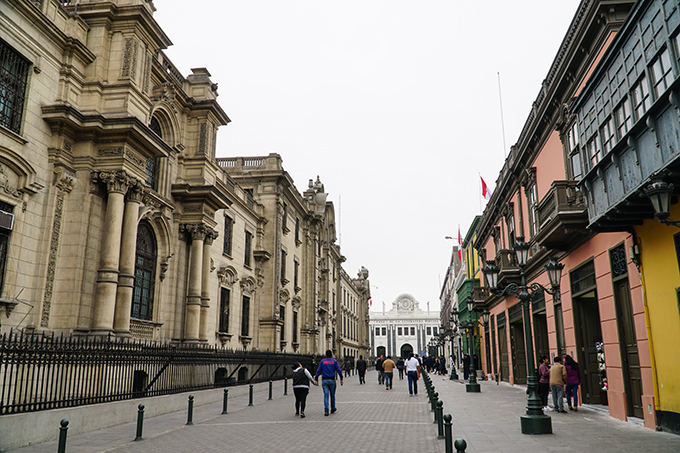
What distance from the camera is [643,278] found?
34.6ft

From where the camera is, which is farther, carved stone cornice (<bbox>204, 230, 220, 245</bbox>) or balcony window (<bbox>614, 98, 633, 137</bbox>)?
carved stone cornice (<bbox>204, 230, 220, 245</bbox>)

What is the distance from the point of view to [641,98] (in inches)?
360

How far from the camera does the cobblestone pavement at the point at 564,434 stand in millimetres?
8664

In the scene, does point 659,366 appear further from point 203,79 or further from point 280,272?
point 280,272

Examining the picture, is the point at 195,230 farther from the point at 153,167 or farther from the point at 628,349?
the point at 628,349

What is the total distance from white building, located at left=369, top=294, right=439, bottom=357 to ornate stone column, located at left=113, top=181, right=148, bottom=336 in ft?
316

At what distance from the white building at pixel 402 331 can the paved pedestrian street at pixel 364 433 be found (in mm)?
95273

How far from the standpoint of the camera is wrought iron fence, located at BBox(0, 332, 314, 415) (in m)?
9.53

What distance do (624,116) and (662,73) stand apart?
1.54 metres

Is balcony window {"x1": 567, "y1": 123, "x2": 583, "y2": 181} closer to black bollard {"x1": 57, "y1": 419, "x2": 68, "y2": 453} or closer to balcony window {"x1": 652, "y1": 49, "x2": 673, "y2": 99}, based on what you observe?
balcony window {"x1": 652, "y1": 49, "x2": 673, "y2": 99}

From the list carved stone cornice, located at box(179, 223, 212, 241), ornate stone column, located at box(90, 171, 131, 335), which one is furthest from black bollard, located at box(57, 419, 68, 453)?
carved stone cornice, located at box(179, 223, 212, 241)

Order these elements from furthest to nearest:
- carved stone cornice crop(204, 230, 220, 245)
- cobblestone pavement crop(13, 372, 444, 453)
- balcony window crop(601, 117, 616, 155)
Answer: carved stone cornice crop(204, 230, 220, 245)
balcony window crop(601, 117, 616, 155)
cobblestone pavement crop(13, 372, 444, 453)

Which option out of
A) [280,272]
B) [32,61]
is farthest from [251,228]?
[32,61]

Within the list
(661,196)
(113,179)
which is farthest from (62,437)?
(113,179)
